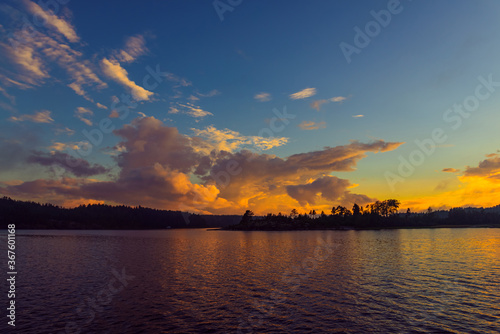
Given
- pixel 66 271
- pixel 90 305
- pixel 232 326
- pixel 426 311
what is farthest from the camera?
pixel 66 271

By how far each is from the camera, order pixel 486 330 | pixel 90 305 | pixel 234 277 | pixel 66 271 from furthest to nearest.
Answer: pixel 66 271 → pixel 234 277 → pixel 90 305 → pixel 486 330

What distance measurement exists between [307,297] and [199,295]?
18.8 meters

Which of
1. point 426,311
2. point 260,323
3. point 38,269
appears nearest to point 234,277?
point 260,323

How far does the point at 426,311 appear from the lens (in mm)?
39312

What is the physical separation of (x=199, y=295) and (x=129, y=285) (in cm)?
1715

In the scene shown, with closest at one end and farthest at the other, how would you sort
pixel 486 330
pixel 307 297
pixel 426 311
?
pixel 486 330 < pixel 426 311 < pixel 307 297

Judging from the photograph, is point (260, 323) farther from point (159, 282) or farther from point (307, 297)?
point (159, 282)

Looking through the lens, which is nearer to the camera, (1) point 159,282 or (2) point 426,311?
(2) point 426,311

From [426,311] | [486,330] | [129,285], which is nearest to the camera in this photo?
[486,330]

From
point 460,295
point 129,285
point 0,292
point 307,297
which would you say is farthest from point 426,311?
point 0,292

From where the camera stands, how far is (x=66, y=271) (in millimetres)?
69938

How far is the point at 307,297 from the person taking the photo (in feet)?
152

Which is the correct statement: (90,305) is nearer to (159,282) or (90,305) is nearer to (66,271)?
(159,282)

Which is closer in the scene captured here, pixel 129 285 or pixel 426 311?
pixel 426 311
